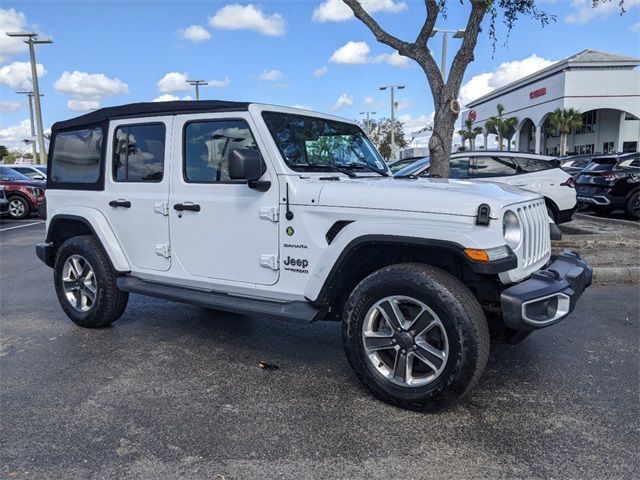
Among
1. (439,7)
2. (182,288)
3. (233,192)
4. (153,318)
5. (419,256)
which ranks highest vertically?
(439,7)

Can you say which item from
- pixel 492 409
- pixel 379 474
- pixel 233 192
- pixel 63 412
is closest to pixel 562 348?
pixel 492 409

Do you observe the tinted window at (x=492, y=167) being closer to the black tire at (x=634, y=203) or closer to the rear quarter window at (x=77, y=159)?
the black tire at (x=634, y=203)

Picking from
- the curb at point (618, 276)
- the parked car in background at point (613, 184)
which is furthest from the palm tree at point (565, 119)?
the curb at point (618, 276)

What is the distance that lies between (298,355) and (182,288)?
42.9 inches

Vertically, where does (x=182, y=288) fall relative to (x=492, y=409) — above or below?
above

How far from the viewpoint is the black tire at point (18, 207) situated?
15.2 m

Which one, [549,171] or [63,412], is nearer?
[63,412]

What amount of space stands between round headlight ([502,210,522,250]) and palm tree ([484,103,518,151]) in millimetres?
54190

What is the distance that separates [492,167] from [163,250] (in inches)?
285

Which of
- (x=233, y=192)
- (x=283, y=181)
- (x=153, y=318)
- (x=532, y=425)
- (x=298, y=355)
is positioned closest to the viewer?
(x=532, y=425)

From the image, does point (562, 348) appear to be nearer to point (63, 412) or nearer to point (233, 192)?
point (233, 192)

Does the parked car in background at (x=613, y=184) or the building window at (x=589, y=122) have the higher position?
the building window at (x=589, y=122)

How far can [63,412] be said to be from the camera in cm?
333

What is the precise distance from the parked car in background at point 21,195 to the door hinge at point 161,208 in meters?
12.5
